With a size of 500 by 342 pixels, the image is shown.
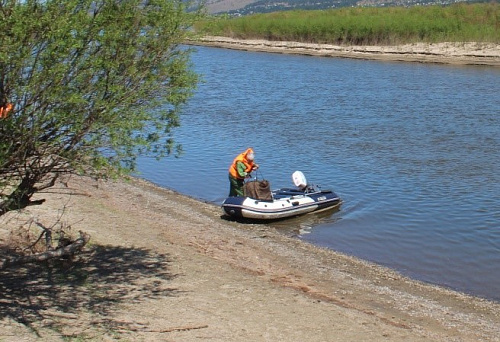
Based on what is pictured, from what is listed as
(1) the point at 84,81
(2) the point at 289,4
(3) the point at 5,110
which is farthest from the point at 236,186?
(2) the point at 289,4

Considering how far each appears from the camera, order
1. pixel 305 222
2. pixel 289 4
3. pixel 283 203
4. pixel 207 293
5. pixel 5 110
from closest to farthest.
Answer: pixel 5 110 < pixel 207 293 < pixel 283 203 < pixel 305 222 < pixel 289 4

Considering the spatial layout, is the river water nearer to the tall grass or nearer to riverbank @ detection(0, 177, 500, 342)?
riverbank @ detection(0, 177, 500, 342)

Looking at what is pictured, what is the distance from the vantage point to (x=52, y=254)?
10953 mm

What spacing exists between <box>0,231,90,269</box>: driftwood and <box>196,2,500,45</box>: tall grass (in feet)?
156

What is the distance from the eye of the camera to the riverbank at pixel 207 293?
943 centimetres

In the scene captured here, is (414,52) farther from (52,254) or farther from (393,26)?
(52,254)

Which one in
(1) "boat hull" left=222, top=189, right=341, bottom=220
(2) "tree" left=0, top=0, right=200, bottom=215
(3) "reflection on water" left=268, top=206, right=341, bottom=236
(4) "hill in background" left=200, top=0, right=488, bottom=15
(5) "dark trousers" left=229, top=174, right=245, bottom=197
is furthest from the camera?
(4) "hill in background" left=200, top=0, right=488, bottom=15

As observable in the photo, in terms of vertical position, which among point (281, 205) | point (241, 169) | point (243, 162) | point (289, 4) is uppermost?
point (289, 4)

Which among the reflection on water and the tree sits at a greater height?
the tree

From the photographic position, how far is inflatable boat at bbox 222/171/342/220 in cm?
1719

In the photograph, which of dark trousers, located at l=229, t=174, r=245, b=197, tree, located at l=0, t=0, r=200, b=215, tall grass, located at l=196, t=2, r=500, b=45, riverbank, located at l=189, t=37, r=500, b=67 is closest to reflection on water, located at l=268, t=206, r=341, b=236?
dark trousers, located at l=229, t=174, r=245, b=197

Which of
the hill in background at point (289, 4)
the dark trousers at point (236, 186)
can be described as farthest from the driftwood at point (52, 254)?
the hill in background at point (289, 4)

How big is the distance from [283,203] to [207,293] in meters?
6.95

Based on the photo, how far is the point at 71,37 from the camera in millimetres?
8445
